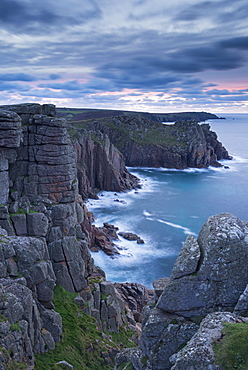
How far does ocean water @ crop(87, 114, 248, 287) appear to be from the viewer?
228 ft

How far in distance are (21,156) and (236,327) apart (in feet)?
106

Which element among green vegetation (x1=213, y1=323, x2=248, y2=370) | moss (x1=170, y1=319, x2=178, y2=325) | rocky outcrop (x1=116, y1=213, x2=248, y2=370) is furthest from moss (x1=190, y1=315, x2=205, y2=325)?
green vegetation (x1=213, y1=323, x2=248, y2=370)

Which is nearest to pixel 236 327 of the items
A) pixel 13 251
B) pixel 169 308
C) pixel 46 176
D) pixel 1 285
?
pixel 169 308

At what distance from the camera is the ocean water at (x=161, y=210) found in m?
69.6

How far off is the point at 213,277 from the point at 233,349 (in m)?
4.68

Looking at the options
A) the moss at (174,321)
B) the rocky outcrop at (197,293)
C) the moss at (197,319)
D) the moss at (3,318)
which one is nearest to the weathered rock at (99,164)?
the moss at (3,318)

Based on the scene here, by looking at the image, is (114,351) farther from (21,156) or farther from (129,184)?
(129,184)

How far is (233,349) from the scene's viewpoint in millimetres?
13383

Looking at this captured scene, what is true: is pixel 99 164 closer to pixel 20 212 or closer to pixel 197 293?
pixel 20 212

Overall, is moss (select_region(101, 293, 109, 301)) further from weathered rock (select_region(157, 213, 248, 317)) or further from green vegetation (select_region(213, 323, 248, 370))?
green vegetation (select_region(213, 323, 248, 370))

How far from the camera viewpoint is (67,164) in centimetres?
4053

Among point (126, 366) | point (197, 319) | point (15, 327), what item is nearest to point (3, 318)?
point (15, 327)

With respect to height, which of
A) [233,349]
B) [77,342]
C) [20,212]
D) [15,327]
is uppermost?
[20,212]

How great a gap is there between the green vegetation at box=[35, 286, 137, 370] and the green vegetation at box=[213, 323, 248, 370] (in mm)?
14302
